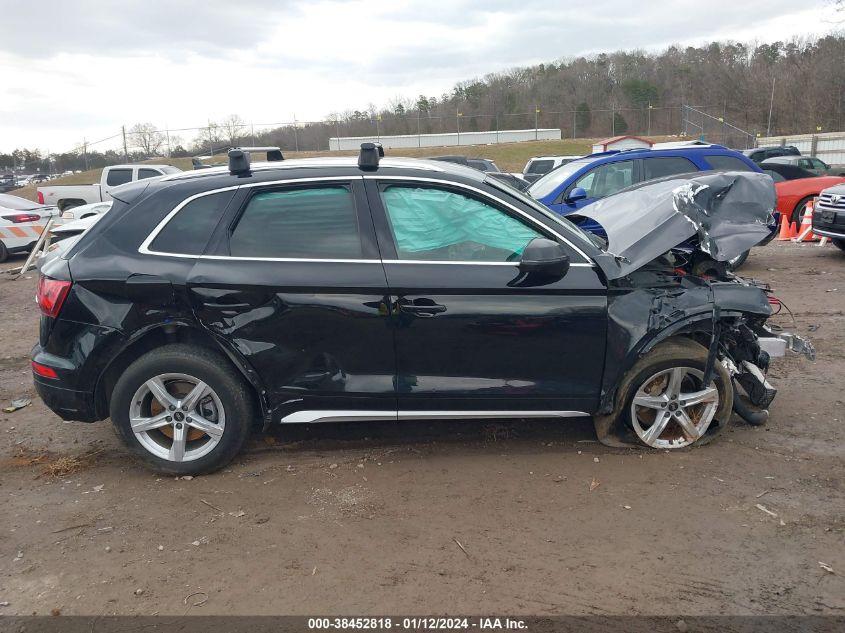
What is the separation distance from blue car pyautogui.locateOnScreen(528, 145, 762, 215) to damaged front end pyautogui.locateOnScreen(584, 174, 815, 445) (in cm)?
423

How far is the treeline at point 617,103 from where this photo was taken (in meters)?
44.4

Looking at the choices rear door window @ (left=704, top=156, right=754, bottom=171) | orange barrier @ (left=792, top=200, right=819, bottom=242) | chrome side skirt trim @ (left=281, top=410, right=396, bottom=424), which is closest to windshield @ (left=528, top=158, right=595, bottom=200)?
rear door window @ (left=704, top=156, right=754, bottom=171)

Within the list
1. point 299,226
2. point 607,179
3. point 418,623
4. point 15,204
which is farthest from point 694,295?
point 15,204

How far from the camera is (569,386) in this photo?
3.91m

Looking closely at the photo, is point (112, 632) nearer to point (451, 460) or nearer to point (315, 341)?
point (315, 341)

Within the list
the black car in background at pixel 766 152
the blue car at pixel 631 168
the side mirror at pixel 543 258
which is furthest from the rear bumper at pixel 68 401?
the black car in background at pixel 766 152

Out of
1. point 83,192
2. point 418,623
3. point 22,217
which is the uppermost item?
point 83,192

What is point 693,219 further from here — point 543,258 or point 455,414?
point 455,414

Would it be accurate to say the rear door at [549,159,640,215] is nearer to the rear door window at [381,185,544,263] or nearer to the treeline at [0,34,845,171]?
the rear door window at [381,185,544,263]

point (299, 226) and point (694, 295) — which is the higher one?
point (299, 226)

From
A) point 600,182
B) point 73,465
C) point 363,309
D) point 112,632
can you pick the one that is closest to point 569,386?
point 363,309

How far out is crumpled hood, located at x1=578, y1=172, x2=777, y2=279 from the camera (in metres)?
3.99

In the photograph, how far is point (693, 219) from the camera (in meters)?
4.12

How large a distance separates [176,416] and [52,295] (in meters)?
1.03
